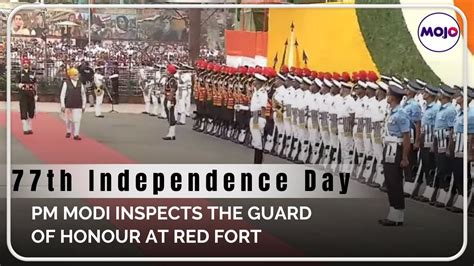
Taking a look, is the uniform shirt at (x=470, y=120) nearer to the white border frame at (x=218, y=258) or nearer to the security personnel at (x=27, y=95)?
the white border frame at (x=218, y=258)

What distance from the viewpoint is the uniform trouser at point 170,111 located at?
308 inches

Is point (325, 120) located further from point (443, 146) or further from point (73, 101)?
point (73, 101)

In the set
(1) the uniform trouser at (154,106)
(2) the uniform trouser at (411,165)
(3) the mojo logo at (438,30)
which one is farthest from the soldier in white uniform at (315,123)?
(1) the uniform trouser at (154,106)

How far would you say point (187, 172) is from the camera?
7.75 metres

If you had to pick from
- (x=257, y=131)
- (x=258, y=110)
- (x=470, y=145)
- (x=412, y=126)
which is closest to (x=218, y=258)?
(x=257, y=131)

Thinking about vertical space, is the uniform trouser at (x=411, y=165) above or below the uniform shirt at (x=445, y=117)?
below

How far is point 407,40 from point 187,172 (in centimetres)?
130

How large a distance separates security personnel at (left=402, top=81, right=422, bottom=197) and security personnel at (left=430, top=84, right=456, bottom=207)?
10 cm

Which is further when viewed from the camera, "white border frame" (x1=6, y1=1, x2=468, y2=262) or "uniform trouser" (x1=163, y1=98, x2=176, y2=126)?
"uniform trouser" (x1=163, y1=98, x2=176, y2=126)

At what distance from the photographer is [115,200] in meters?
7.74

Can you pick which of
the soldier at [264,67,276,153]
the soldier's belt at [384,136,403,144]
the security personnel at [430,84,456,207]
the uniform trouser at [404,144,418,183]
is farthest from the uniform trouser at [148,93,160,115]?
the security personnel at [430,84,456,207]

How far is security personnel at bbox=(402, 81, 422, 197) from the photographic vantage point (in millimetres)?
7777

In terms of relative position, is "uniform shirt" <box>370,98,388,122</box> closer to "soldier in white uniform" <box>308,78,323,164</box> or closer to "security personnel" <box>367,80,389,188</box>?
"security personnel" <box>367,80,389,188</box>

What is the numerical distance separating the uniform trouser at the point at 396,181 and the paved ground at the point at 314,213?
0.16 feet
